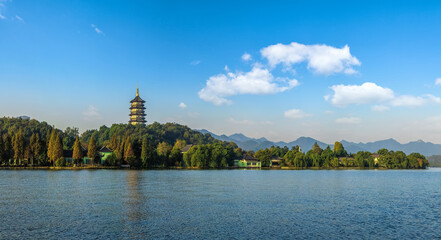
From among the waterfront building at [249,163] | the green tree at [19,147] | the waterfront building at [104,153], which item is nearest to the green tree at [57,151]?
the green tree at [19,147]

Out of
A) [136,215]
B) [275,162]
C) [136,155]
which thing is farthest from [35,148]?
[275,162]

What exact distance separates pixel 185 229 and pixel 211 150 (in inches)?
3654

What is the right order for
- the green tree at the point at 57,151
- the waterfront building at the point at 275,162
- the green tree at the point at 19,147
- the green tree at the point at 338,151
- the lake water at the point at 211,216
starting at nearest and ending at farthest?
1. the lake water at the point at 211,216
2. the green tree at the point at 19,147
3. the green tree at the point at 57,151
4. the waterfront building at the point at 275,162
5. the green tree at the point at 338,151

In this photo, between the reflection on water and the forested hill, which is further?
the forested hill

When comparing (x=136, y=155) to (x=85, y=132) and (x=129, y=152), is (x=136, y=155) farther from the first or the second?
(x=85, y=132)

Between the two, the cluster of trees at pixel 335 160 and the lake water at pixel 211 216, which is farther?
the cluster of trees at pixel 335 160

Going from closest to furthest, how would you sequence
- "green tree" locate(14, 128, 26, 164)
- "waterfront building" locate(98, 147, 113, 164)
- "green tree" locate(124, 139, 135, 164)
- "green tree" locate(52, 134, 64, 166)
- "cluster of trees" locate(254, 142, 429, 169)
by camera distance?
"green tree" locate(14, 128, 26, 164), "green tree" locate(52, 134, 64, 166), "green tree" locate(124, 139, 135, 164), "waterfront building" locate(98, 147, 113, 164), "cluster of trees" locate(254, 142, 429, 169)

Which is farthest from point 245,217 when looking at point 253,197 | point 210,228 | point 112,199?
point 112,199

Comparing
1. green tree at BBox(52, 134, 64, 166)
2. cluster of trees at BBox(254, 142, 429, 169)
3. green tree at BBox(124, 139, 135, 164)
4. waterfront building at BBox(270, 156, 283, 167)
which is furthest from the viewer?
waterfront building at BBox(270, 156, 283, 167)

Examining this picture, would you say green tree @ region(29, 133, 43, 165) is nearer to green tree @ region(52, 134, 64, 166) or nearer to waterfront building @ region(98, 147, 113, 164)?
green tree @ region(52, 134, 64, 166)

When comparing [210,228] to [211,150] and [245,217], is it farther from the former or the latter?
[211,150]

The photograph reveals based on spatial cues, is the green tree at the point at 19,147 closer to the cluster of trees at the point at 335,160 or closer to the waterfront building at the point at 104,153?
the waterfront building at the point at 104,153

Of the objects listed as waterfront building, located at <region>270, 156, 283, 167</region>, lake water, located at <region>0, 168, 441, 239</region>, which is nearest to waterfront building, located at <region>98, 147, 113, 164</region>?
waterfront building, located at <region>270, 156, 283, 167</region>

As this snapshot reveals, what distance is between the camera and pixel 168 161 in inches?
4402
